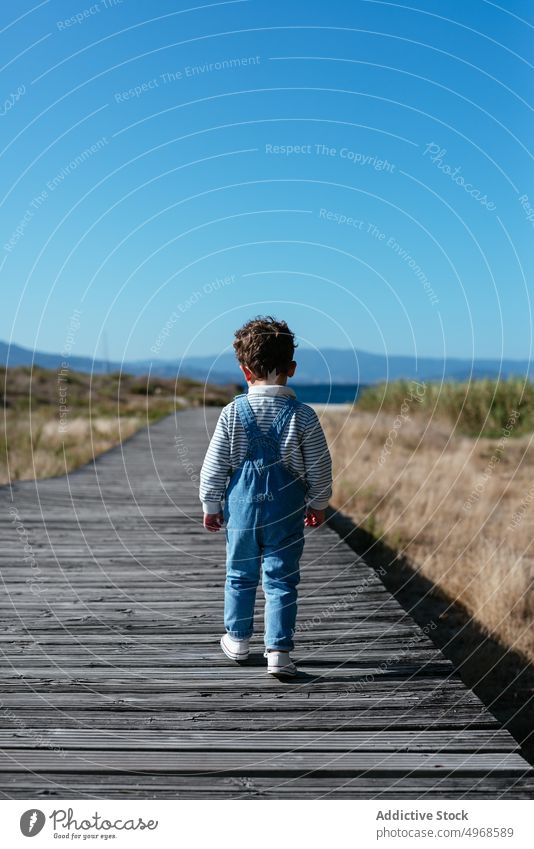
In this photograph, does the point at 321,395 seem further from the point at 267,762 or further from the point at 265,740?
the point at 267,762

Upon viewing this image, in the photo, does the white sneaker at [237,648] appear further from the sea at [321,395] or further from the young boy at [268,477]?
the sea at [321,395]

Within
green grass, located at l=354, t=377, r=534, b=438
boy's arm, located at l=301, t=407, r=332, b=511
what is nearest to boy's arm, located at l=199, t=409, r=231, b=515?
boy's arm, located at l=301, t=407, r=332, b=511

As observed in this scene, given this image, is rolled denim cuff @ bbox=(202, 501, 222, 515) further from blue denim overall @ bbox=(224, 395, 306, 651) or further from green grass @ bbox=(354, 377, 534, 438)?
green grass @ bbox=(354, 377, 534, 438)

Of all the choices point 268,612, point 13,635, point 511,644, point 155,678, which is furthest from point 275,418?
point 511,644

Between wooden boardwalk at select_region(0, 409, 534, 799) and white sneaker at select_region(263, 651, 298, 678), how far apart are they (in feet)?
0.18

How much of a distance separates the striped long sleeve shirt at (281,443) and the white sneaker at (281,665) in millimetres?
713

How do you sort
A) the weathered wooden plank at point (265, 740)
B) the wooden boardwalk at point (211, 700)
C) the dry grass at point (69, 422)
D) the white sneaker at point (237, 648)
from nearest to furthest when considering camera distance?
the wooden boardwalk at point (211, 700)
the weathered wooden plank at point (265, 740)
the white sneaker at point (237, 648)
the dry grass at point (69, 422)

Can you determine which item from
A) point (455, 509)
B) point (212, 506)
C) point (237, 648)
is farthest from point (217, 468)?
point (455, 509)

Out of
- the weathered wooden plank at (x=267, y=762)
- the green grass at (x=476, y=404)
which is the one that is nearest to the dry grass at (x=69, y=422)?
the green grass at (x=476, y=404)

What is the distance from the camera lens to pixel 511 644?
19.6 ft

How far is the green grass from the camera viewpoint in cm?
1973

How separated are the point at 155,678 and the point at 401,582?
4204 millimetres

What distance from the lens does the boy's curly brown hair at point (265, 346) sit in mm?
3520
